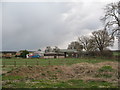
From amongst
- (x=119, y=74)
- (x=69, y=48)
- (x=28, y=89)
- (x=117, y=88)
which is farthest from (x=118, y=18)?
(x=69, y=48)

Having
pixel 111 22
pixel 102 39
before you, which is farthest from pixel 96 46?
pixel 111 22

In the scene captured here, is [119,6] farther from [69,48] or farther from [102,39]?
[69,48]

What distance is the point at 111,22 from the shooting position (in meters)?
34.2

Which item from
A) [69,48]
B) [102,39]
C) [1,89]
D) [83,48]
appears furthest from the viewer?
[69,48]

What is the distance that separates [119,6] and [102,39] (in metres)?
29.1

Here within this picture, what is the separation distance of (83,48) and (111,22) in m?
43.1

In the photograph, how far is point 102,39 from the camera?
61.2 m

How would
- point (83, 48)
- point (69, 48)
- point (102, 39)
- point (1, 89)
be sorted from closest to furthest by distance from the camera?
1. point (1, 89)
2. point (102, 39)
3. point (83, 48)
4. point (69, 48)

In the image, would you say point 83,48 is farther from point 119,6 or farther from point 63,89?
point 63,89

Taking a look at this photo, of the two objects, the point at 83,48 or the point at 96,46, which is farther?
the point at 83,48

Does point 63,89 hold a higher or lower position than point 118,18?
lower

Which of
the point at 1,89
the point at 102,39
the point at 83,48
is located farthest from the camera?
the point at 83,48

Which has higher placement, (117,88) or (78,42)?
(78,42)

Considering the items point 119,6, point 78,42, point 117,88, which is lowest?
point 117,88
